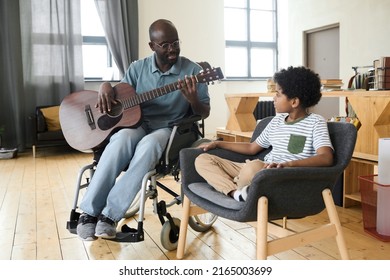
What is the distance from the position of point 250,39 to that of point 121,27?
230cm

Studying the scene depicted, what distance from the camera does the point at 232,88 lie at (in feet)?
21.8

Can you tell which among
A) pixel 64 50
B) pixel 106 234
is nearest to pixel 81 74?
pixel 64 50

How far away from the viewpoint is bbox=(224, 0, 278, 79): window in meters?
6.70

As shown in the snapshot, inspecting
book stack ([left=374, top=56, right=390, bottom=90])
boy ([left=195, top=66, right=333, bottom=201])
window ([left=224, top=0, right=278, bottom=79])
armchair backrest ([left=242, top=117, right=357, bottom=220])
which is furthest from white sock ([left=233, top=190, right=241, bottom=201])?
window ([left=224, top=0, right=278, bottom=79])

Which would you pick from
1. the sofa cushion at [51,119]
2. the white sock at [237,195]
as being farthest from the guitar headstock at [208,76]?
the sofa cushion at [51,119]

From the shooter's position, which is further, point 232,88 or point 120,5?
point 232,88

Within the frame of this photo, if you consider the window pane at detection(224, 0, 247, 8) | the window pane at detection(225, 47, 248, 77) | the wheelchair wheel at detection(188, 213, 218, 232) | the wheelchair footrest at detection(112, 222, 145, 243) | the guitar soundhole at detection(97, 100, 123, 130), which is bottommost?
the wheelchair wheel at detection(188, 213, 218, 232)

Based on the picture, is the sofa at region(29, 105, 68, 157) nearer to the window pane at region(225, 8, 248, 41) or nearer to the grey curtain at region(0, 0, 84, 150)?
the grey curtain at region(0, 0, 84, 150)

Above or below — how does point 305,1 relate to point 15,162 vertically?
above

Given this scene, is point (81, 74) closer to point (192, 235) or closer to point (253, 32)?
point (253, 32)

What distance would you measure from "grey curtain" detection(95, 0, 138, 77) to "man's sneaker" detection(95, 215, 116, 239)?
14.1ft

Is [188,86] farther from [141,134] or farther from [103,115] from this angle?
[103,115]

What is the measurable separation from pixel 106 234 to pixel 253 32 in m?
5.83

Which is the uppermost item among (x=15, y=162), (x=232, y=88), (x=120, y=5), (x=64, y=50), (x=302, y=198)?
(x=120, y=5)
